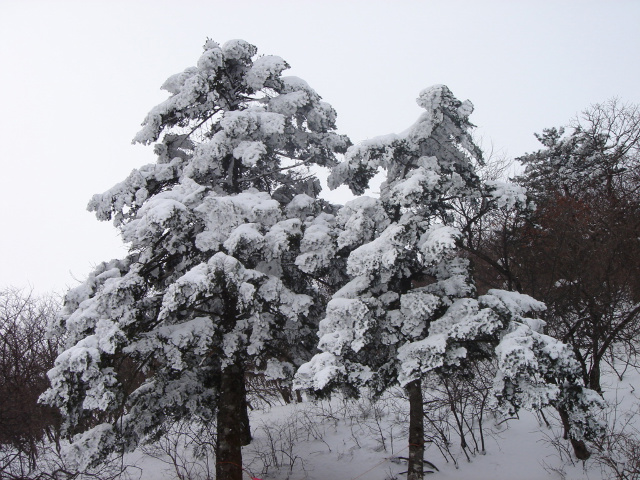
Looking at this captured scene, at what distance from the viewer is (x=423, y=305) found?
309 inches

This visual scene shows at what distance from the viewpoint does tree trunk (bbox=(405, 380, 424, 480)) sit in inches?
322

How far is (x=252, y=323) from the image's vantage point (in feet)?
31.8

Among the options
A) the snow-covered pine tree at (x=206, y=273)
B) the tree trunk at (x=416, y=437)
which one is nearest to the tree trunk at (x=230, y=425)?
the snow-covered pine tree at (x=206, y=273)

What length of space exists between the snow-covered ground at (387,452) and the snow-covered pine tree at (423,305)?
8.60 ft

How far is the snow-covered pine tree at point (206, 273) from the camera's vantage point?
27.3 ft

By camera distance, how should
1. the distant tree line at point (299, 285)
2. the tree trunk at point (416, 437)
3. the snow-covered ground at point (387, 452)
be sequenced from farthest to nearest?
the snow-covered ground at point (387, 452), the tree trunk at point (416, 437), the distant tree line at point (299, 285)

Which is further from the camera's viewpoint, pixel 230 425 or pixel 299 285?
pixel 299 285

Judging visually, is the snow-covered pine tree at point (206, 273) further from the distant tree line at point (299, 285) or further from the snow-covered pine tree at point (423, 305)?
the snow-covered pine tree at point (423, 305)

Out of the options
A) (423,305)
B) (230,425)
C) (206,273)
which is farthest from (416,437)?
(206,273)

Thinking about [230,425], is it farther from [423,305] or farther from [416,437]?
[423,305]

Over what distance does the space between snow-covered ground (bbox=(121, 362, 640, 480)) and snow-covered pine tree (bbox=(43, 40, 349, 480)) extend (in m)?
2.52

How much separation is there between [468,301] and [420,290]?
101cm

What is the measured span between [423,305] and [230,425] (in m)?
4.87

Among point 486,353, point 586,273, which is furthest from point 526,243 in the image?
point 486,353
